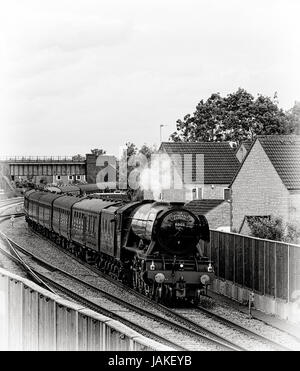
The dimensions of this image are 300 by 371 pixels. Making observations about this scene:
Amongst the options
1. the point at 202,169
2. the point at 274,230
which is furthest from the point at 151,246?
the point at 202,169

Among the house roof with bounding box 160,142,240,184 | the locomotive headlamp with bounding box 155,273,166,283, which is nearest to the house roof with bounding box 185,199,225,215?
the house roof with bounding box 160,142,240,184

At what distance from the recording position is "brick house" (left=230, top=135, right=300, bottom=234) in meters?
30.7

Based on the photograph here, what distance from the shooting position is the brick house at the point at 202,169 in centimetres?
4959

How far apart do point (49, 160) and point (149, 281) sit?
215 ft

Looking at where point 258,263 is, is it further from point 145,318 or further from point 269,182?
point 269,182

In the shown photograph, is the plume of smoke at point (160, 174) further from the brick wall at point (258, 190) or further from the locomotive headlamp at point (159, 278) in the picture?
the locomotive headlamp at point (159, 278)

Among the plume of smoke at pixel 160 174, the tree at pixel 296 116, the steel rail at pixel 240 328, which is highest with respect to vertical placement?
the tree at pixel 296 116

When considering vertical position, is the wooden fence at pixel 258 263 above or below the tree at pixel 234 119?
below

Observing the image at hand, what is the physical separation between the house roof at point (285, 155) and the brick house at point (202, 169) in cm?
1272

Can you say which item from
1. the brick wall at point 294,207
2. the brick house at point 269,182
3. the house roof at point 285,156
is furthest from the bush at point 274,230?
the house roof at point 285,156

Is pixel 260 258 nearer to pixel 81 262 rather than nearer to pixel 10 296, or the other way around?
pixel 10 296

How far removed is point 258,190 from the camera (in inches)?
1320

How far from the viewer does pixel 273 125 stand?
74.4m
